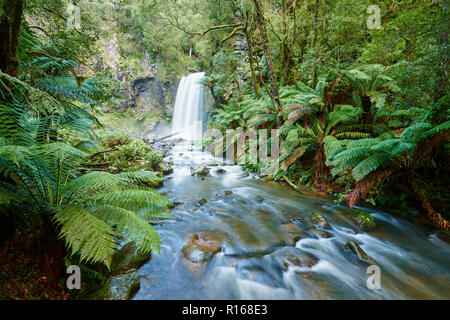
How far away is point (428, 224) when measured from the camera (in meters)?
2.88

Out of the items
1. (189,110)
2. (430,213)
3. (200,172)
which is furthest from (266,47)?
(189,110)

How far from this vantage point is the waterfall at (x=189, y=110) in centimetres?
1602

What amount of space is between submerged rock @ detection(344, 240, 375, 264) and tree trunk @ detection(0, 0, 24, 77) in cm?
410

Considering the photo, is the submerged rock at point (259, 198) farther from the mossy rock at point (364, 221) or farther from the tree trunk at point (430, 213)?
the tree trunk at point (430, 213)

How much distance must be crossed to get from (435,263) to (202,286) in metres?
2.80

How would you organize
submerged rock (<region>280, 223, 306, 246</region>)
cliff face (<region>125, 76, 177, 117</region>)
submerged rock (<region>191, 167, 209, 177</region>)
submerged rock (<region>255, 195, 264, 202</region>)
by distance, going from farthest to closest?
cliff face (<region>125, 76, 177, 117</region>), submerged rock (<region>191, 167, 209, 177</region>), submerged rock (<region>255, 195, 264, 202</region>), submerged rock (<region>280, 223, 306, 246</region>)

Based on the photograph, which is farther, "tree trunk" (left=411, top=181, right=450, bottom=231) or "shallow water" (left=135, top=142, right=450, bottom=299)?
"tree trunk" (left=411, top=181, right=450, bottom=231)

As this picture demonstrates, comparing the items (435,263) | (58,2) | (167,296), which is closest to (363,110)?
(435,263)

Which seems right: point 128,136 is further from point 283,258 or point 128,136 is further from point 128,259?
point 283,258

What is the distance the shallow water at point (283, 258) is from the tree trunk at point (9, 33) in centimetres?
228

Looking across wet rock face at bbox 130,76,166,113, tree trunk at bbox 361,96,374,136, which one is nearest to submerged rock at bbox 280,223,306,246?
tree trunk at bbox 361,96,374,136

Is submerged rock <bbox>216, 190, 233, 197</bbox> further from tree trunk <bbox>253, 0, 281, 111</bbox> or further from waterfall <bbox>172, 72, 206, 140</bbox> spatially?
waterfall <bbox>172, 72, 206, 140</bbox>

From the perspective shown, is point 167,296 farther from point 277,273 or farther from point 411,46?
point 411,46

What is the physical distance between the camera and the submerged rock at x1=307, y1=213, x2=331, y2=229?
9.75ft
